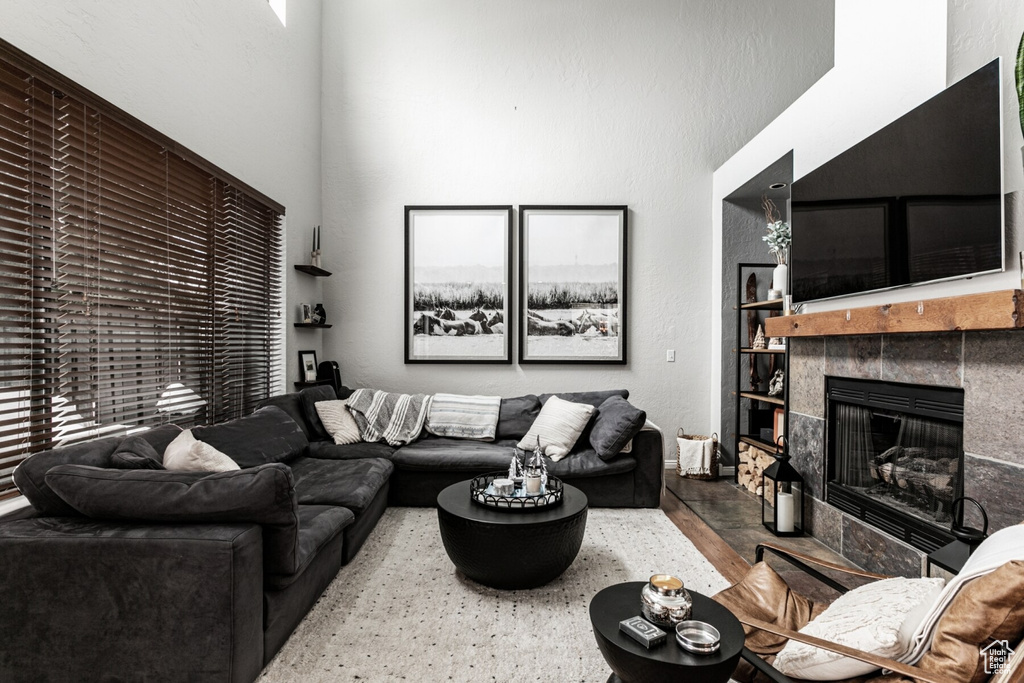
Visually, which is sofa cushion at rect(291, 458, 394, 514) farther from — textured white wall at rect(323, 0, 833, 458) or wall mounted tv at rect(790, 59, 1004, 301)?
wall mounted tv at rect(790, 59, 1004, 301)

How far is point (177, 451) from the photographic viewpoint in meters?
2.14

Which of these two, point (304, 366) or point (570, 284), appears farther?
point (570, 284)

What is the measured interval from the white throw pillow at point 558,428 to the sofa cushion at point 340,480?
1066mm

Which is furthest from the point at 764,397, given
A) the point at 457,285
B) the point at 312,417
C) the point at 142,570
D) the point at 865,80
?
the point at 142,570

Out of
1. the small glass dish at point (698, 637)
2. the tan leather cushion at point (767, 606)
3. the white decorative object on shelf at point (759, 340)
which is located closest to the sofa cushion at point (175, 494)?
the small glass dish at point (698, 637)

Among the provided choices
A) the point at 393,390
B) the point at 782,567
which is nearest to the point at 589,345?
the point at 393,390

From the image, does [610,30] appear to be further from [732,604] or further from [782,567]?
[732,604]

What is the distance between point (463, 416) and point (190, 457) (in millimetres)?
2326

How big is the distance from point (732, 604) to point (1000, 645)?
0.73m

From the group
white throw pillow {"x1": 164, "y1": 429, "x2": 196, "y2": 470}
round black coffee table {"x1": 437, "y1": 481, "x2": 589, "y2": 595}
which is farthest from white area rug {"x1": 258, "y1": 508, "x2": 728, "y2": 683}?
white throw pillow {"x1": 164, "y1": 429, "x2": 196, "y2": 470}

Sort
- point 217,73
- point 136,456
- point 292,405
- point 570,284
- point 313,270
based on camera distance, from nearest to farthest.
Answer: point 136,456 < point 217,73 < point 292,405 < point 313,270 < point 570,284

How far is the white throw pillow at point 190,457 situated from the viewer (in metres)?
2.11

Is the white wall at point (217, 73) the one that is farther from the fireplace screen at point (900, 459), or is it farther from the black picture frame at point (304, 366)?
the fireplace screen at point (900, 459)

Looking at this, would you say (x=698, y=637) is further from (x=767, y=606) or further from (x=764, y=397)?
(x=764, y=397)
